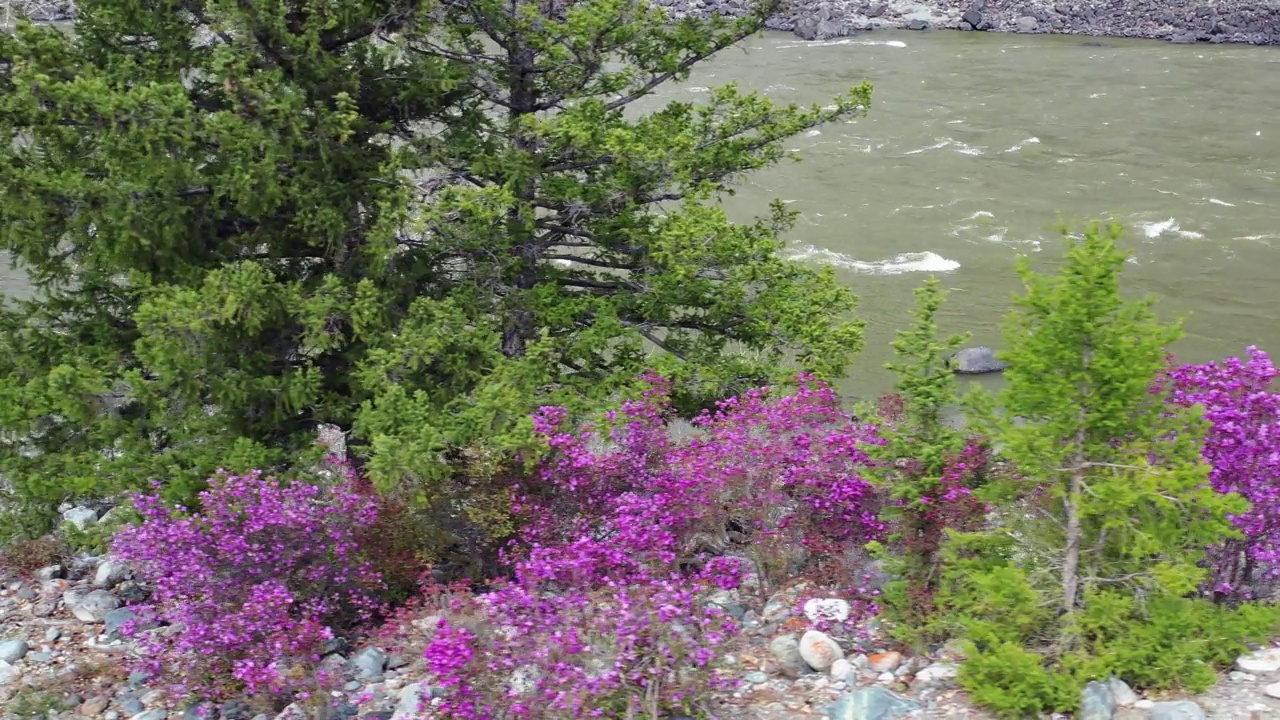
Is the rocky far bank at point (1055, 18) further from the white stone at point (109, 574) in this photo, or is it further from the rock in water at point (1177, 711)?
the rock in water at point (1177, 711)

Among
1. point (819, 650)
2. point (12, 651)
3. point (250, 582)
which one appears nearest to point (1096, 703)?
point (819, 650)

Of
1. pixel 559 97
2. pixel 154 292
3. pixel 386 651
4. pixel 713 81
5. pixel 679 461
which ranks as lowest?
pixel 713 81

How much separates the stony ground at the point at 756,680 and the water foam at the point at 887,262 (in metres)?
14.9

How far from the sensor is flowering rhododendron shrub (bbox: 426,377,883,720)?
5.49 meters

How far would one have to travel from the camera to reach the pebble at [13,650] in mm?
7738

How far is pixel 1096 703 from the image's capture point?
5.27m

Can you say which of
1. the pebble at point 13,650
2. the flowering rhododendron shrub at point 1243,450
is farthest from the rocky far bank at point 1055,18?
the pebble at point 13,650

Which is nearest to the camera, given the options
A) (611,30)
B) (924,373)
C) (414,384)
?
(924,373)

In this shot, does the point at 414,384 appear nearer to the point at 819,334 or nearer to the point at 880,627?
the point at 819,334

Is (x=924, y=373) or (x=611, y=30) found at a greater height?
(x=611, y=30)

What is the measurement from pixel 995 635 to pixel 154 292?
5.52 m

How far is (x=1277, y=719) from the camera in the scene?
522 centimetres

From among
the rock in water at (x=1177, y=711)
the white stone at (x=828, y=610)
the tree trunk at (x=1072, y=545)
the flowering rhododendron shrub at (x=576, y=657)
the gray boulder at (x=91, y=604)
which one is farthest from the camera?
the gray boulder at (x=91, y=604)

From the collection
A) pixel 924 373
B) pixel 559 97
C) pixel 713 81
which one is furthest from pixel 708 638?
pixel 713 81
